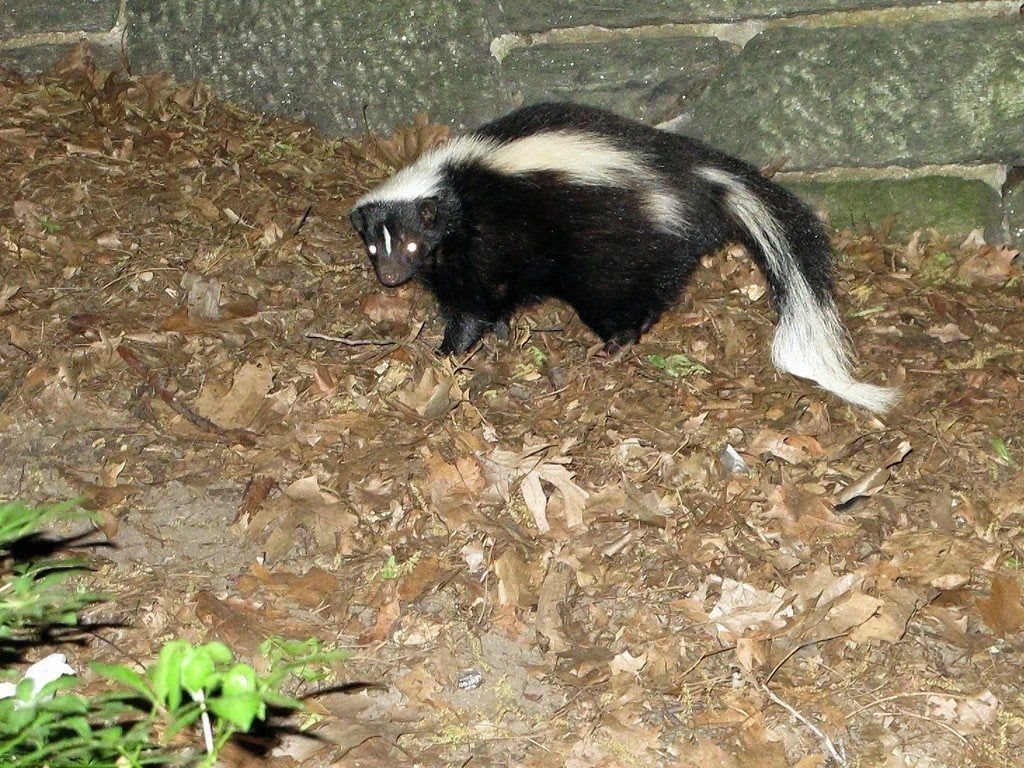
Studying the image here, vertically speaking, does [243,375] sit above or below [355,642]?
above

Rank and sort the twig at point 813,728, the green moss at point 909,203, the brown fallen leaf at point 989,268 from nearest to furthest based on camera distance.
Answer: the twig at point 813,728
the brown fallen leaf at point 989,268
the green moss at point 909,203

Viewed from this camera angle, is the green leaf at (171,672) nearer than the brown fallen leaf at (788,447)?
Yes

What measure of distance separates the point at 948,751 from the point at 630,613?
1.04 metres

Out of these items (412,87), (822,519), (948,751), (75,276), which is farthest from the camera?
(412,87)

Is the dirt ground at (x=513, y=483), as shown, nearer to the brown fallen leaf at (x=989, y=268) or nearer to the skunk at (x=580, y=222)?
the brown fallen leaf at (x=989, y=268)

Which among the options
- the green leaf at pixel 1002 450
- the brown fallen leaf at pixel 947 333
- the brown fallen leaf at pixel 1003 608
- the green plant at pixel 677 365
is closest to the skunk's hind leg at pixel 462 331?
the green plant at pixel 677 365

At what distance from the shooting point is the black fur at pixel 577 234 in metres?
5.05

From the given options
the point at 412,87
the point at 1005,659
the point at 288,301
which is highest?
the point at 412,87

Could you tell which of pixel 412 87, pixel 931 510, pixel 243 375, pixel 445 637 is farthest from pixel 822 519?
pixel 412 87

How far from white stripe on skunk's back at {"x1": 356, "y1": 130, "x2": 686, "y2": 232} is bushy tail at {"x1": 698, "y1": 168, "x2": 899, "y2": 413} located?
0.93 ft

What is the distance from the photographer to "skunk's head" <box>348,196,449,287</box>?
510 cm

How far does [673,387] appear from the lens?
186 inches

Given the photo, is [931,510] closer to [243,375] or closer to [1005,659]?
[1005,659]

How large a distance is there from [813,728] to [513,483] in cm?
142
